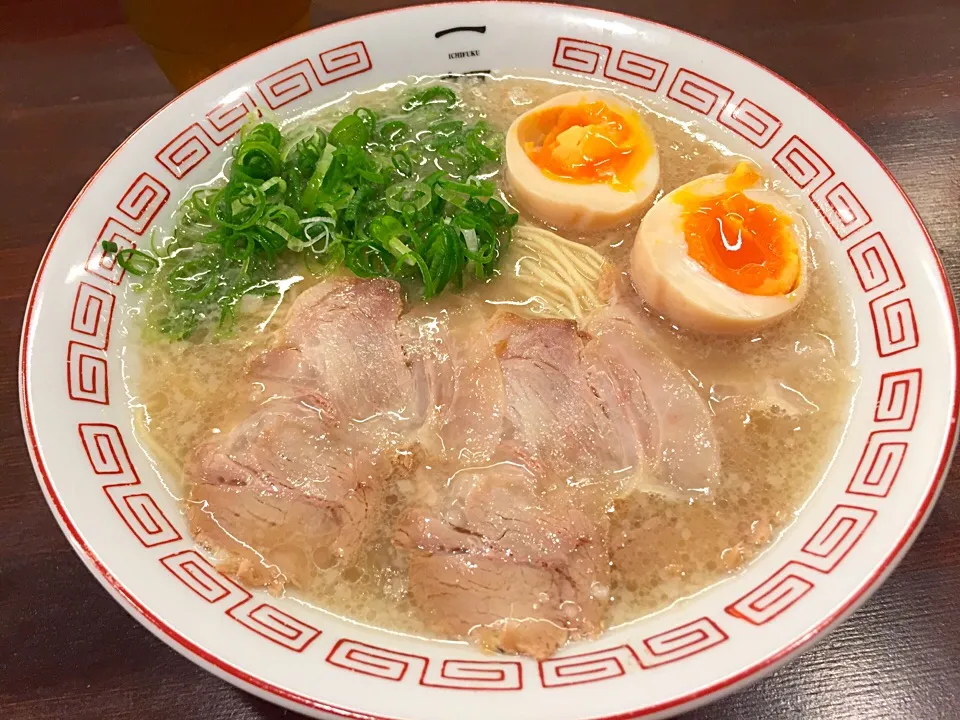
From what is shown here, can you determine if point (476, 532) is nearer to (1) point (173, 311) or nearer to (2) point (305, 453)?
(2) point (305, 453)

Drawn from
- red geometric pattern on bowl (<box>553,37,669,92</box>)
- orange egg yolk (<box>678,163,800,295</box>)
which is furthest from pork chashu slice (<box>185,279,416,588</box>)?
red geometric pattern on bowl (<box>553,37,669,92</box>)

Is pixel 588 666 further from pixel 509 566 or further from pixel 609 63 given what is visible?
pixel 609 63

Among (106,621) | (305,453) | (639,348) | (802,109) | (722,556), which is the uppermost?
(802,109)

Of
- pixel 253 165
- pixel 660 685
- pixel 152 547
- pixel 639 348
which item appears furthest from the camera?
pixel 253 165

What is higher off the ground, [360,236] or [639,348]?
[360,236]

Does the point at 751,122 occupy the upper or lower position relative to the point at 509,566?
upper

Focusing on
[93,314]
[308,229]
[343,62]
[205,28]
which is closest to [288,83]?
[343,62]

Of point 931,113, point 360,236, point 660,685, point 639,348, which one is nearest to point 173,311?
point 360,236
